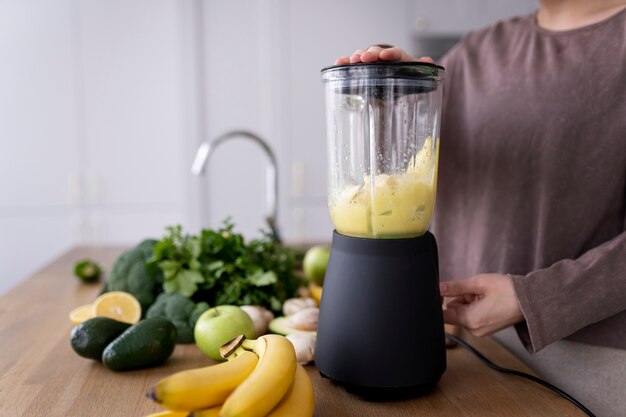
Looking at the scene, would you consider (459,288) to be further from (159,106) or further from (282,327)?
(159,106)

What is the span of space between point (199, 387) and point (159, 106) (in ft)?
8.56

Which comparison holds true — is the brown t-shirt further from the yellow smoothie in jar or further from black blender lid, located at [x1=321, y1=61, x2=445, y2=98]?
black blender lid, located at [x1=321, y1=61, x2=445, y2=98]

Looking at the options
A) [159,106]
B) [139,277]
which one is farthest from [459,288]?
[159,106]

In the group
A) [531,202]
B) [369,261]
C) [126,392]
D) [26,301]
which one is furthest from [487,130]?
[26,301]

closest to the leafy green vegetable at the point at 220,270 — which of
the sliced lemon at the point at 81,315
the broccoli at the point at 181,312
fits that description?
the broccoli at the point at 181,312

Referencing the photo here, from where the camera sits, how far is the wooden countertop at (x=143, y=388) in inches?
30.6

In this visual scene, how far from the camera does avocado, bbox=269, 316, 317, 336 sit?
98 cm

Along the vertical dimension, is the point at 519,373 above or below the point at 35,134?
below

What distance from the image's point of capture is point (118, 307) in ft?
3.51

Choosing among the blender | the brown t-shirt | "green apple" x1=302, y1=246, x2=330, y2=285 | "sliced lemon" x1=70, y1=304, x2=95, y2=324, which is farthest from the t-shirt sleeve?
"sliced lemon" x1=70, y1=304, x2=95, y2=324

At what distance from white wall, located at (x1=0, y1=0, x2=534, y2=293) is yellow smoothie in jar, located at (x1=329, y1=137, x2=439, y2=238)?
2.36 m

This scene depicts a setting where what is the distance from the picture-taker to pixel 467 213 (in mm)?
1238

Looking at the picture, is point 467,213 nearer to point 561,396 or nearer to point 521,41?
point 521,41

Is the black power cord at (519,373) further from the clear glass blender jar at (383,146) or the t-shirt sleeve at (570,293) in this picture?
the clear glass blender jar at (383,146)
